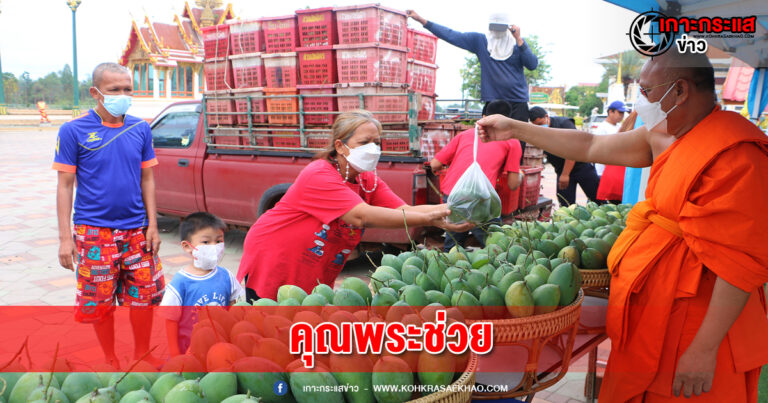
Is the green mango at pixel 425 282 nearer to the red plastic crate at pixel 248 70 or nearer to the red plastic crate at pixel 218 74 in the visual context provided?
the red plastic crate at pixel 248 70

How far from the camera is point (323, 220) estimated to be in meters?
2.51

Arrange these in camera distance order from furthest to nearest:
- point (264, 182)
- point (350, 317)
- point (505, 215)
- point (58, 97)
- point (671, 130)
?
point (58, 97), point (264, 182), point (505, 215), point (671, 130), point (350, 317)

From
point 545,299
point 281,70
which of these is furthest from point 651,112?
point 281,70

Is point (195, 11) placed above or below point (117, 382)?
above

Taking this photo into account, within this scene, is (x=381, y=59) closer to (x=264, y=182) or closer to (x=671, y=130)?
(x=264, y=182)

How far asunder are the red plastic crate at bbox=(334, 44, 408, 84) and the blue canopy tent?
2429 millimetres

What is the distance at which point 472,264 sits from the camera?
2109mm

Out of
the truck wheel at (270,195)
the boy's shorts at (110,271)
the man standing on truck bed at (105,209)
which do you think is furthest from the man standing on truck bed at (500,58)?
the boy's shorts at (110,271)

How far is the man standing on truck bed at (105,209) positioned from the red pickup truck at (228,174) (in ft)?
7.66

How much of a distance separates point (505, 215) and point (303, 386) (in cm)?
405

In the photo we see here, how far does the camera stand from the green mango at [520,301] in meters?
1.66

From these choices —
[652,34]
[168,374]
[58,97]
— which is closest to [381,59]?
[652,34]

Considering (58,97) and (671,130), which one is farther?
(58,97)

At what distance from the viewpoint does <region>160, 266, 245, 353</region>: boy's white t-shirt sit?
2.42 metres
